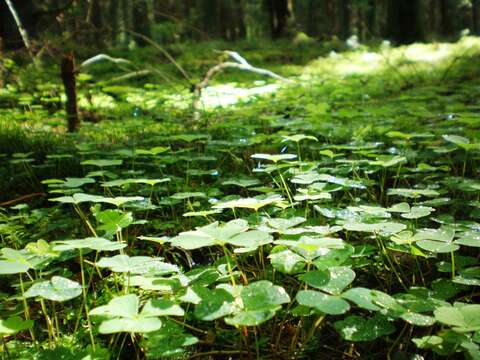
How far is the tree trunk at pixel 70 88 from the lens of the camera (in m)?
3.36

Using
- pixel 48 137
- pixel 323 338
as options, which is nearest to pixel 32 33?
pixel 48 137

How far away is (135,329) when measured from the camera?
938 millimetres

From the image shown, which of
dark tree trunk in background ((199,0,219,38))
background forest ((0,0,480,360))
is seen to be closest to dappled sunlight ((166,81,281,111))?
background forest ((0,0,480,360))

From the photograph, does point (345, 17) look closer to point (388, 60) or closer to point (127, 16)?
point (127, 16)

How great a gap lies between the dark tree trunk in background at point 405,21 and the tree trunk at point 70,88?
29.6 ft

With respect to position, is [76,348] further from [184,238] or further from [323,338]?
[323,338]

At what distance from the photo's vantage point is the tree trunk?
11.0ft

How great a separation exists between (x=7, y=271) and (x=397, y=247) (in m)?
1.26

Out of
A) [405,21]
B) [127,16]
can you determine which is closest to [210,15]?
[127,16]

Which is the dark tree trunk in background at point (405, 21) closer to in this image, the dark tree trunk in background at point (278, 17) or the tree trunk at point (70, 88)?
the dark tree trunk in background at point (278, 17)

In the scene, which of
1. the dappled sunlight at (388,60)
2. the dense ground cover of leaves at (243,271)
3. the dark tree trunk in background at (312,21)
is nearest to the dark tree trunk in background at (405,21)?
the dappled sunlight at (388,60)

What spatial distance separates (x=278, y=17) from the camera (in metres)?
12.4

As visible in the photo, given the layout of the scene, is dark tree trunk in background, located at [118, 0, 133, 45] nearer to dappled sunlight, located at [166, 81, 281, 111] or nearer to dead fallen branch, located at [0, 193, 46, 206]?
dappled sunlight, located at [166, 81, 281, 111]

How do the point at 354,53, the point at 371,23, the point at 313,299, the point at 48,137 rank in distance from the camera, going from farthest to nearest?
the point at 371,23
the point at 354,53
the point at 48,137
the point at 313,299
